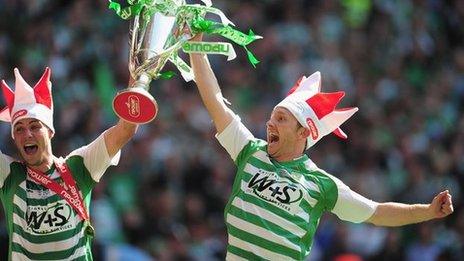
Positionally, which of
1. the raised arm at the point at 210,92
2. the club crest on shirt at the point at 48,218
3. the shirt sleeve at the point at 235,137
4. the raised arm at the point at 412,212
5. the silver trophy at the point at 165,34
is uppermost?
the silver trophy at the point at 165,34

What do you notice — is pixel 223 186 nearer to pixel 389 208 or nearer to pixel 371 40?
pixel 371 40

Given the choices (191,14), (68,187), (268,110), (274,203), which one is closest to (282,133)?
(274,203)

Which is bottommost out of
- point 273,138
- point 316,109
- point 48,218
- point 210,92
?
point 48,218

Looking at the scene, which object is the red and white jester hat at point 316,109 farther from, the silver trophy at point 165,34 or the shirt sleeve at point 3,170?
the shirt sleeve at point 3,170

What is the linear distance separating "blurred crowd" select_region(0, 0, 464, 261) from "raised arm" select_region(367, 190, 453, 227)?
11.6 ft

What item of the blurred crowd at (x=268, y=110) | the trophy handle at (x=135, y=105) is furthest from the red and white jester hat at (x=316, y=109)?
the blurred crowd at (x=268, y=110)

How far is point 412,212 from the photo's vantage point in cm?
767

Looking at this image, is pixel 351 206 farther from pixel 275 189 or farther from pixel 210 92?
pixel 210 92

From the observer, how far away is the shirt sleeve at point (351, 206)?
7688 mm

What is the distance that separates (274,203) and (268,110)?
5.58m

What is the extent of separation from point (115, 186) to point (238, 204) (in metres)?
4.65

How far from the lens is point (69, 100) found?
12.3m

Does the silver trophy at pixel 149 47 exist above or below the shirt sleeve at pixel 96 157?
above

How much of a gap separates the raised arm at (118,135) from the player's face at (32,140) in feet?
1.16
